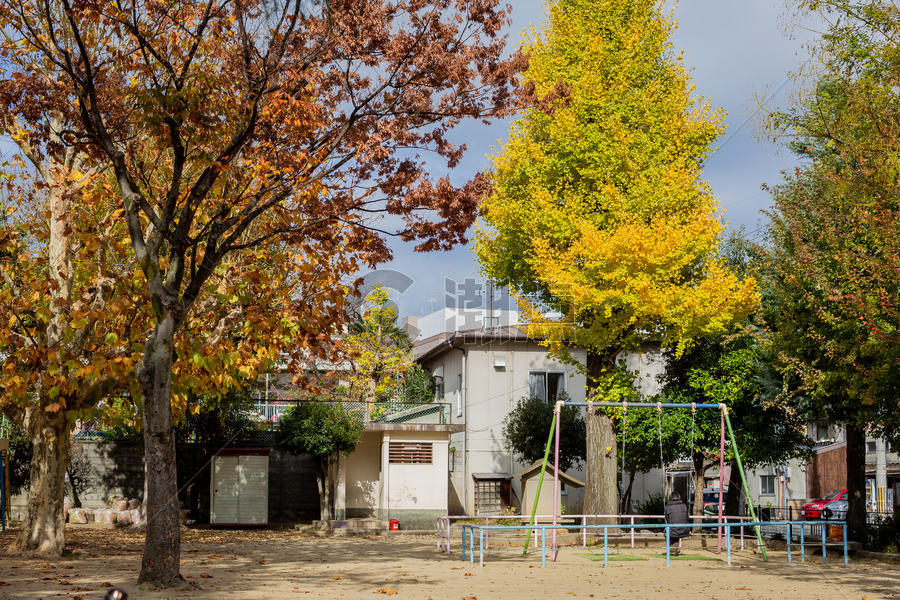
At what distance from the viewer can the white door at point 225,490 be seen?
97.3ft

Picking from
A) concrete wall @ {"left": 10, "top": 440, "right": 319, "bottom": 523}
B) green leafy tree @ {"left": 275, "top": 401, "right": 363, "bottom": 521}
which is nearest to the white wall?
green leafy tree @ {"left": 275, "top": 401, "right": 363, "bottom": 521}

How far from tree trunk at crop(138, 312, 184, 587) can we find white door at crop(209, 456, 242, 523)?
1839cm

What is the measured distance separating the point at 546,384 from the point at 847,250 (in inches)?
645

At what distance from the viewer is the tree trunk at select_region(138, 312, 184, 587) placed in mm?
11695

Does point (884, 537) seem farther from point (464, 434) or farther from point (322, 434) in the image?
point (322, 434)

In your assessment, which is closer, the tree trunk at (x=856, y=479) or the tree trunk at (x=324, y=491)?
the tree trunk at (x=856, y=479)

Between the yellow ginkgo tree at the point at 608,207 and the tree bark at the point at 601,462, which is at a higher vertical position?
the yellow ginkgo tree at the point at 608,207

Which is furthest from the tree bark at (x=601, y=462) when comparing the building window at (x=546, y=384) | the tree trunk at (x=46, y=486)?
the tree trunk at (x=46, y=486)

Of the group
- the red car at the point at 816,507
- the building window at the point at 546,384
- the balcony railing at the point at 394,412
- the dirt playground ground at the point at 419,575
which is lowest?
the red car at the point at 816,507

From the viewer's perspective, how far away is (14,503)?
96.9ft

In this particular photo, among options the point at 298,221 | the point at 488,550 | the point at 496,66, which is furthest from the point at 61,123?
the point at 488,550

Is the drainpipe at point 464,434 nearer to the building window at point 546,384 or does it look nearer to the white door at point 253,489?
the building window at point 546,384

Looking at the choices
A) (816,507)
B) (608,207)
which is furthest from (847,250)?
(816,507)

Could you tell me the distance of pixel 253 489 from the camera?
3000 cm
